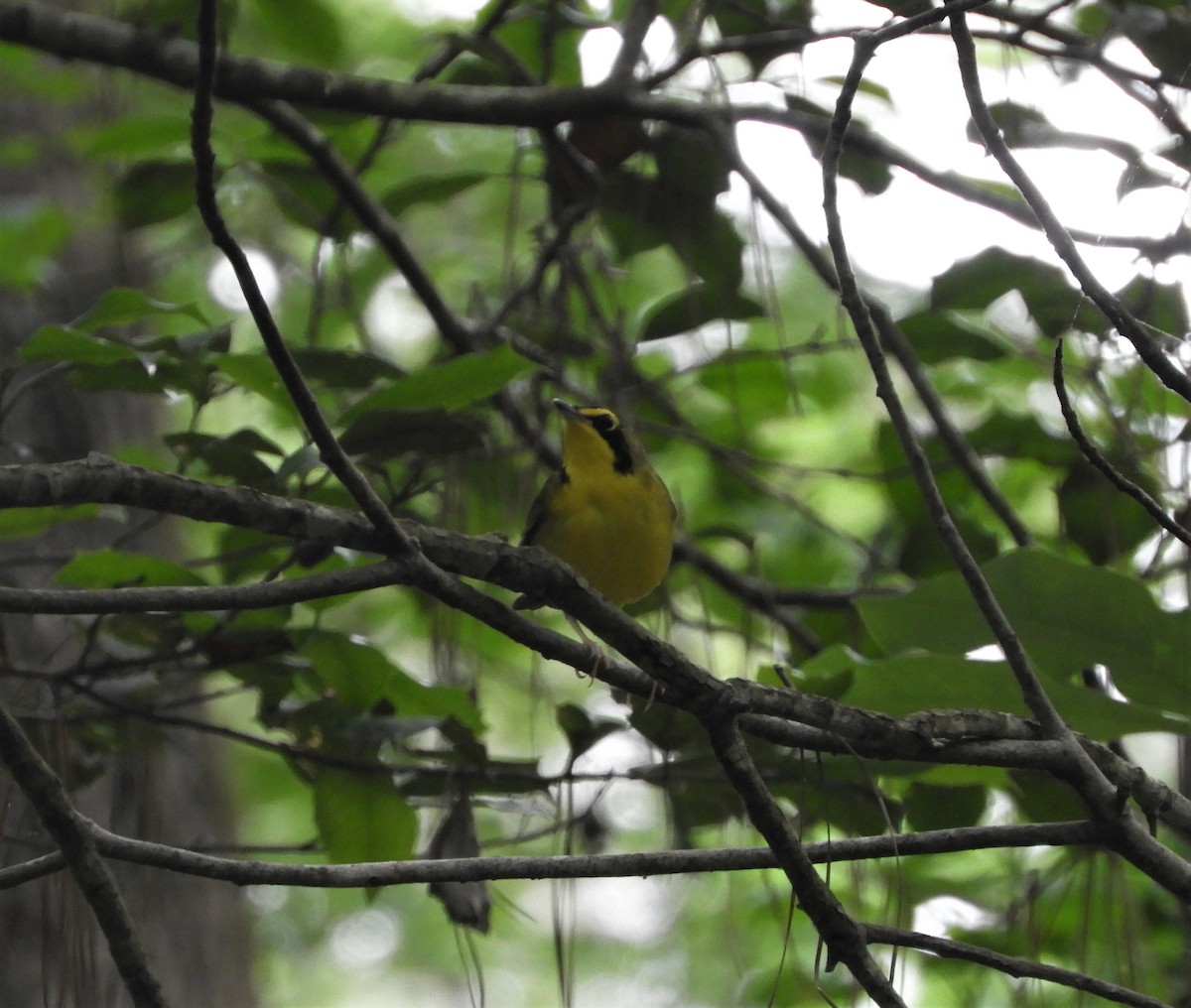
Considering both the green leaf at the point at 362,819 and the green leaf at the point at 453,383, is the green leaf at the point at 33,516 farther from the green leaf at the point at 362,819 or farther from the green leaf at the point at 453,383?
the green leaf at the point at 362,819

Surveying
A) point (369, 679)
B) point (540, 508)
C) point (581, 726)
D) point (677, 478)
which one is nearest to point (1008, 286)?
point (540, 508)

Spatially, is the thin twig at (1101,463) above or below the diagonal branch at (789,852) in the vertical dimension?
above

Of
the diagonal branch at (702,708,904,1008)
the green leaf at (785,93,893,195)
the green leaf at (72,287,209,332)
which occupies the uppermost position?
the green leaf at (785,93,893,195)

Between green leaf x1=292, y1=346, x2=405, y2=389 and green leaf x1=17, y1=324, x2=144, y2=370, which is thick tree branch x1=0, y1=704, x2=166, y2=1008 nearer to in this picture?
green leaf x1=17, y1=324, x2=144, y2=370

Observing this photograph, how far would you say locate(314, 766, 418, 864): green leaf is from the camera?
3.27m

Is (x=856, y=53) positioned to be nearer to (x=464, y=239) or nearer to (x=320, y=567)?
(x=320, y=567)

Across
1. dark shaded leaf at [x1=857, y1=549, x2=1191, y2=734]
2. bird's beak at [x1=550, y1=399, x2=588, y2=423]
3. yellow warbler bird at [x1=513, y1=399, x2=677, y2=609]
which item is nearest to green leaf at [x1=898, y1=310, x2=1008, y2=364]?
yellow warbler bird at [x1=513, y1=399, x2=677, y2=609]

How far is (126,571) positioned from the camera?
→ 2.99 metres

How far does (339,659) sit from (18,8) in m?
2.18

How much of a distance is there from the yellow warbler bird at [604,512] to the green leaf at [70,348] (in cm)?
177

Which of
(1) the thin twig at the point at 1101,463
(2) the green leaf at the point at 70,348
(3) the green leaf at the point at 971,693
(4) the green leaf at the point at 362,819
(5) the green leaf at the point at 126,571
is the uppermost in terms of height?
(2) the green leaf at the point at 70,348

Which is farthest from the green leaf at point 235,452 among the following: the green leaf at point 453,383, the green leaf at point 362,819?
the green leaf at point 362,819

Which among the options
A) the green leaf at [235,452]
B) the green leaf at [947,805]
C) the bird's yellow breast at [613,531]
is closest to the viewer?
the green leaf at [235,452]

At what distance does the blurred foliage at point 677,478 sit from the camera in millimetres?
2986
